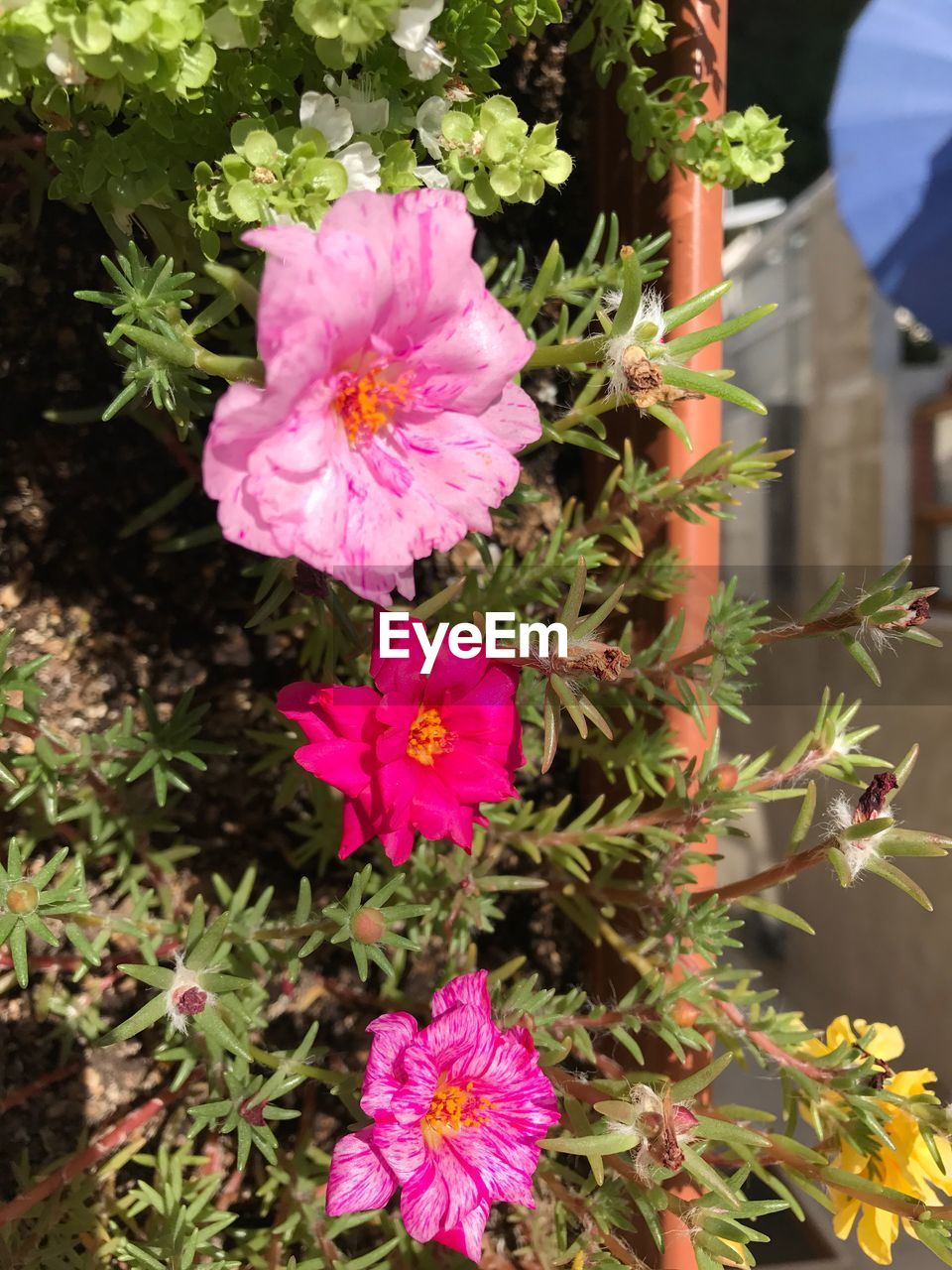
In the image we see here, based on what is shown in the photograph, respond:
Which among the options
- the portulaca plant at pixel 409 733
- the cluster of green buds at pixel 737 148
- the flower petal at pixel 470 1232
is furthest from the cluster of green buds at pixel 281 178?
the flower petal at pixel 470 1232

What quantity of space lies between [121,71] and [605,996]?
88 centimetres

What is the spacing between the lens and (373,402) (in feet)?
1.57

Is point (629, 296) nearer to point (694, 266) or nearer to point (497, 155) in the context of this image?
point (497, 155)

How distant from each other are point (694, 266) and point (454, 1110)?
2.46 ft

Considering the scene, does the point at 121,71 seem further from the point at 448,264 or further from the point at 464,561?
the point at 464,561

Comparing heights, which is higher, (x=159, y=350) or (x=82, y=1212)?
(x=159, y=350)

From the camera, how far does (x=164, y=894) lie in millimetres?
816

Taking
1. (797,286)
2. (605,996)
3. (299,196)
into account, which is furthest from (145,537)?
(797,286)

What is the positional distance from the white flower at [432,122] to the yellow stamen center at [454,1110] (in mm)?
615

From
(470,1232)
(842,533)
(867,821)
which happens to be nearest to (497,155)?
(867,821)

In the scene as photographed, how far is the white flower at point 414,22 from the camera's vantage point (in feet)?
1.67

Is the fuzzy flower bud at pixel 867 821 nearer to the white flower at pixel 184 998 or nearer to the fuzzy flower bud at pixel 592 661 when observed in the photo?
the fuzzy flower bud at pixel 592 661

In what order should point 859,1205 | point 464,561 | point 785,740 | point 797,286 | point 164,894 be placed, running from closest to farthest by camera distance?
point 859,1205
point 164,894
point 464,561
point 785,740
point 797,286

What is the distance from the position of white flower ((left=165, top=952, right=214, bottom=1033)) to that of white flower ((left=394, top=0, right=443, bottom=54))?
58 centimetres
